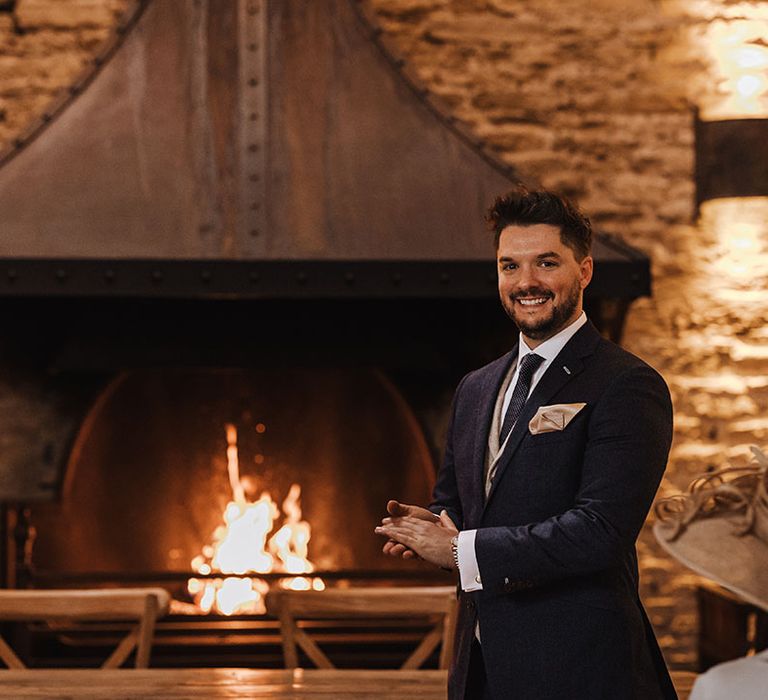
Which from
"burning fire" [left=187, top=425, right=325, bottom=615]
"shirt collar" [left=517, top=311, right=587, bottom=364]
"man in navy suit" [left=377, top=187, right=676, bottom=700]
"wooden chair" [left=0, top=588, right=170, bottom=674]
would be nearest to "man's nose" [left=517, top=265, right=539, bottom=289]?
"man in navy suit" [left=377, top=187, right=676, bottom=700]

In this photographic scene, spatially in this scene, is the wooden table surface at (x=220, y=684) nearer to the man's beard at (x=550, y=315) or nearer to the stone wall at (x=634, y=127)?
the man's beard at (x=550, y=315)

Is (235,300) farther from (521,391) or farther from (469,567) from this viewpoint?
(469,567)

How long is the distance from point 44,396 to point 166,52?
4.81 feet

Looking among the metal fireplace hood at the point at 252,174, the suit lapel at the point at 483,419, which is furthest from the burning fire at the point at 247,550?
the suit lapel at the point at 483,419

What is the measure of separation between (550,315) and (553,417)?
18 cm

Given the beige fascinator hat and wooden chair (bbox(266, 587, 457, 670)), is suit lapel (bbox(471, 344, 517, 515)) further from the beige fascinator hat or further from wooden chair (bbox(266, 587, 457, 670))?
wooden chair (bbox(266, 587, 457, 670))

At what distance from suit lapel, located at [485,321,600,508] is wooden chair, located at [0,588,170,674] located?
147cm

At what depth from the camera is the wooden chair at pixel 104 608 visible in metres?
3.11

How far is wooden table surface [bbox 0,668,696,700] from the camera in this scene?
2.54 metres

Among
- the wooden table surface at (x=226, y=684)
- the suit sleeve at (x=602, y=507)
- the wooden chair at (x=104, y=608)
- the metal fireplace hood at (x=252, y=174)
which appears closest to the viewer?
the suit sleeve at (x=602, y=507)

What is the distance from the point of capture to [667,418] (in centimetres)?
192

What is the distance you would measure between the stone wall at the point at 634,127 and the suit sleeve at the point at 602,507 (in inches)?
116

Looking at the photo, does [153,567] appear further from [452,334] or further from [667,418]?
[667,418]

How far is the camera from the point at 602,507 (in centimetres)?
182
